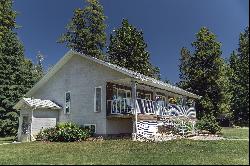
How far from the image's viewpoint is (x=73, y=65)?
106ft

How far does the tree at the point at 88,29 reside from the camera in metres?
53.7

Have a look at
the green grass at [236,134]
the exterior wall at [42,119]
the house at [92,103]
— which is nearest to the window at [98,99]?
the house at [92,103]

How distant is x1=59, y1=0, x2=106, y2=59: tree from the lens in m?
53.7

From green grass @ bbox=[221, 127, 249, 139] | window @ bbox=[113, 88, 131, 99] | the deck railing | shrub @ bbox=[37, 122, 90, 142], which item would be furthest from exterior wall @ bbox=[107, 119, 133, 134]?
green grass @ bbox=[221, 127, 249, 139]

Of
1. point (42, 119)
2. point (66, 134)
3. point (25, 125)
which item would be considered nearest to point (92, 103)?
point (66, 134)

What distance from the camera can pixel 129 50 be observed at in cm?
5600

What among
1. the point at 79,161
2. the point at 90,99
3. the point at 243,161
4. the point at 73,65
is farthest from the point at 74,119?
the point at 243,161

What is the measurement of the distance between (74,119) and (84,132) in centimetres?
423

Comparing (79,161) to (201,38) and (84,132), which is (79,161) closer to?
(84,132)

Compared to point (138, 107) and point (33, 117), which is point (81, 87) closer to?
point (33, 117)

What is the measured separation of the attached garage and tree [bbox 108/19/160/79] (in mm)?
24280

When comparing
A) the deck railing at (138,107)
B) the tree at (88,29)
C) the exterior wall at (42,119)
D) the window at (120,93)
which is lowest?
the exterior wall at (42,119)

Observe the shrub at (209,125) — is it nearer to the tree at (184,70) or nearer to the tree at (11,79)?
the tree at (184,70)

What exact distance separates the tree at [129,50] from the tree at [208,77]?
23.1 feet
